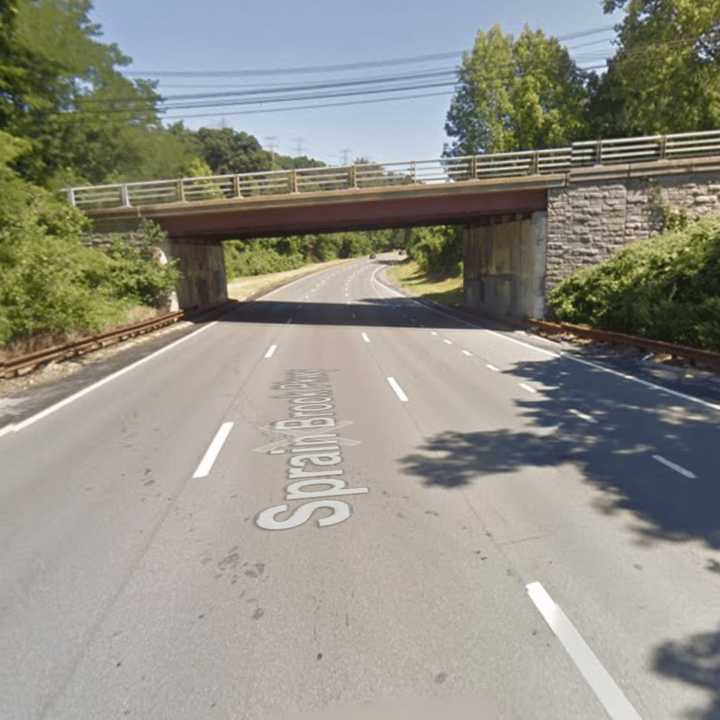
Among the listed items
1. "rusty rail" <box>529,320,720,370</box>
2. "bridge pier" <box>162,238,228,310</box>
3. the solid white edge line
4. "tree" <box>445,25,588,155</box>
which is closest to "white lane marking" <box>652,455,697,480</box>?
the solid white edge line

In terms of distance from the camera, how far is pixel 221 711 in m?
2.60

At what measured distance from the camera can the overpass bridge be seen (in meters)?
18.6

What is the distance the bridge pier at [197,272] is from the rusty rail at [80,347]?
3836mm

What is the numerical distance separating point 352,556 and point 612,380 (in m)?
8.30

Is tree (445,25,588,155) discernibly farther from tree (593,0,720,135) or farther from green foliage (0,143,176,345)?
green foliage (0,143,176,345)

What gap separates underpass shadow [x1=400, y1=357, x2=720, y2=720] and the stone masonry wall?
1133 centimetres

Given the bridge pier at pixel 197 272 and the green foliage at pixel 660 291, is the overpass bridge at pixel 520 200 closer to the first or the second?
the bridge pier at pixel 197 272

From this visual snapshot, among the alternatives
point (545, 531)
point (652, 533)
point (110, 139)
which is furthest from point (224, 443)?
point (110, 139)

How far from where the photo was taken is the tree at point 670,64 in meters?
23.9

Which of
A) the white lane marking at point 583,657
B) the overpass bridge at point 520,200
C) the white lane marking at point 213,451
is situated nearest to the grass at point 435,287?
the overpass bridge at point 520,200

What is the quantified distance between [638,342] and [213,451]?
11489 mm

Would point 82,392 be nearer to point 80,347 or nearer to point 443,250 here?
point 80,347

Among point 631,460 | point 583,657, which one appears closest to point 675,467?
point 631,460

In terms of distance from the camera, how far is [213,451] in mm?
6414
